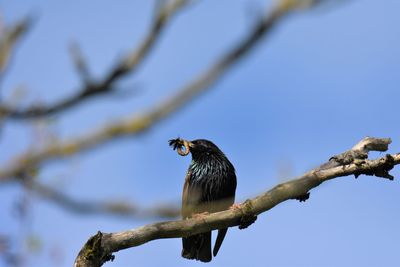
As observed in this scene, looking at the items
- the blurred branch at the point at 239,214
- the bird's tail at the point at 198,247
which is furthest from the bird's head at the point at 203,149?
the blurred branch at the point at 239,214

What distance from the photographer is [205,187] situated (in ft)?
34.7

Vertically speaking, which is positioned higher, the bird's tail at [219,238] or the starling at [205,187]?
the starling at [205,187]

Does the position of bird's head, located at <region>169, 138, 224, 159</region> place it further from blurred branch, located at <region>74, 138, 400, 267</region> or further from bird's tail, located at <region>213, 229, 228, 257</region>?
blurred branch, located at <region>74, 138, 400, 267</region>

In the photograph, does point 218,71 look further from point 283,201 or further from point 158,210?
point 283,201

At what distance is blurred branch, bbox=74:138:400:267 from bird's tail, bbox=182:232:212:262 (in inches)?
114

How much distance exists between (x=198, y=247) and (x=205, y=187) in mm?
930

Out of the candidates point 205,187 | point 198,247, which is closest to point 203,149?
point 205,187

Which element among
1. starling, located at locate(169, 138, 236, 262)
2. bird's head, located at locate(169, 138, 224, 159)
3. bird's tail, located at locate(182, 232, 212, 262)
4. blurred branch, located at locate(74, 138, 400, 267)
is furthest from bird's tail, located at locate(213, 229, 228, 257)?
blurred branch, located at locate(74, 138, 400, 267)

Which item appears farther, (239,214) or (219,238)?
(219,238)

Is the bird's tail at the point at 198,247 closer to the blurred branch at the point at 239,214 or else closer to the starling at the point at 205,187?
the starling at the point at 205,187

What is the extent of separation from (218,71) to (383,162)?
526cm

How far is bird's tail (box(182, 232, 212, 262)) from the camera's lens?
33.2ft

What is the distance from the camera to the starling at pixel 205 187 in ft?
32.5

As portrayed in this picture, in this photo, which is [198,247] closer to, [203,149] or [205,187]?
[205,187]
